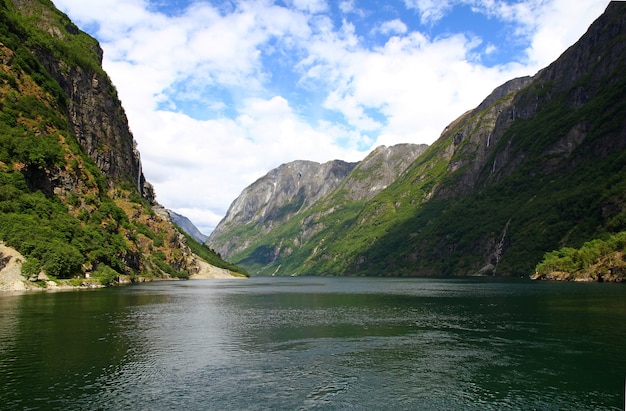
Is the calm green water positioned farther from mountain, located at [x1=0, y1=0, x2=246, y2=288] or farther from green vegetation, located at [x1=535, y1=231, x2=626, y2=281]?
green vegetation, located at [x1=535, y1=231, x2=626, y2=281]

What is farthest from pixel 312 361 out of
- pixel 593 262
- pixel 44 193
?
pixel 593 262

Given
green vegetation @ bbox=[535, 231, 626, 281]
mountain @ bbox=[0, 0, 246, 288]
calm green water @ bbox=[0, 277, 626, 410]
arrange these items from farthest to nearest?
green vegetation @ bbox=[535, 231, 626, 281], mountain @ bbox=[0, 0, 246, 288], calm green water @ bbox=[0, 277, 626, 410]

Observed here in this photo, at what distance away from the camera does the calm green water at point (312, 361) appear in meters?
32.3

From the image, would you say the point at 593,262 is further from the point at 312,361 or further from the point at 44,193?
the point at 44,193

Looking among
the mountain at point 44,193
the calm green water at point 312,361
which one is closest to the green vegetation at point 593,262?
the calm green water at point 312,361

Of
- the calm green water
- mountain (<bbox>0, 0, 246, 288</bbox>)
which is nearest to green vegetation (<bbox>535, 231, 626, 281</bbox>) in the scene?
the calm green water

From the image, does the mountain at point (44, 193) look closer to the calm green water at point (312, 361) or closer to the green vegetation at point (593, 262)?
the calm green water at point (312, 361)

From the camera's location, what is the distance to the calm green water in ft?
106

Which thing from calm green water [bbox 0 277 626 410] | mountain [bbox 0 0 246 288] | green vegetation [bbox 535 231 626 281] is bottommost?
calm green water [bbox 0 277 626 410]

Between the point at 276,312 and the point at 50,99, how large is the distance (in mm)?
161601

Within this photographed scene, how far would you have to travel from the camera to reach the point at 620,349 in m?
46.3

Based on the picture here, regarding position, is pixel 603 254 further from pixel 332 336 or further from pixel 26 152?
pixel 26 152

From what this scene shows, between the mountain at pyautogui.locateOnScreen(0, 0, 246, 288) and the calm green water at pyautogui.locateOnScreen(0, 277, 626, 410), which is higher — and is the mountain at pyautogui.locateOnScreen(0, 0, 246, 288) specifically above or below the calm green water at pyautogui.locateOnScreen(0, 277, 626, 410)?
above

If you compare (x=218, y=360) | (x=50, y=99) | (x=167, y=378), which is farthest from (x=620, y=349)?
(x=50, y=99)
